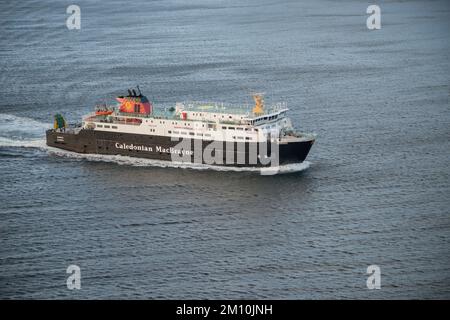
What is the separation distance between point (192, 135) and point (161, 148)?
388cm

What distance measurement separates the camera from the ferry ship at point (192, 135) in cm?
9375

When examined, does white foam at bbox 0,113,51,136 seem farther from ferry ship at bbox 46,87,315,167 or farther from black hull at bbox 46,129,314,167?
black hull at bbox 46,129,314,167

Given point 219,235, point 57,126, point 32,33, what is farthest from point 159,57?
point 219,235

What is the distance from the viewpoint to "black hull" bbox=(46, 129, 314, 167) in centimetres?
9331

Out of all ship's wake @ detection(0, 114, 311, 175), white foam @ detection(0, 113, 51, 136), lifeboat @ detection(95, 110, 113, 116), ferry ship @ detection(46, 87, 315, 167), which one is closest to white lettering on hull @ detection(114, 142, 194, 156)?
ferry ship @ detection(46, 87, 315, 167)

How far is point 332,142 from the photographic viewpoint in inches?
3979

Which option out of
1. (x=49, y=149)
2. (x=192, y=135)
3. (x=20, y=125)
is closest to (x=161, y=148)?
(x=192, y=135)

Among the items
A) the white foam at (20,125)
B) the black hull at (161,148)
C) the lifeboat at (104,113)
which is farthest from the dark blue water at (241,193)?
the lifeboat at (104,113)

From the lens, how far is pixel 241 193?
87.0m

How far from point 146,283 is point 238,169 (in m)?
29.0

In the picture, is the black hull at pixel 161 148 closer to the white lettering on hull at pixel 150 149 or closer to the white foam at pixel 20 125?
the white lettering on hull at pixel 150 149

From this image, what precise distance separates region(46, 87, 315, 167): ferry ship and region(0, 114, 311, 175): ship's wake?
641mm

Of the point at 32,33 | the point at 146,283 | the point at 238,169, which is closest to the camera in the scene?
the point at 146,283
